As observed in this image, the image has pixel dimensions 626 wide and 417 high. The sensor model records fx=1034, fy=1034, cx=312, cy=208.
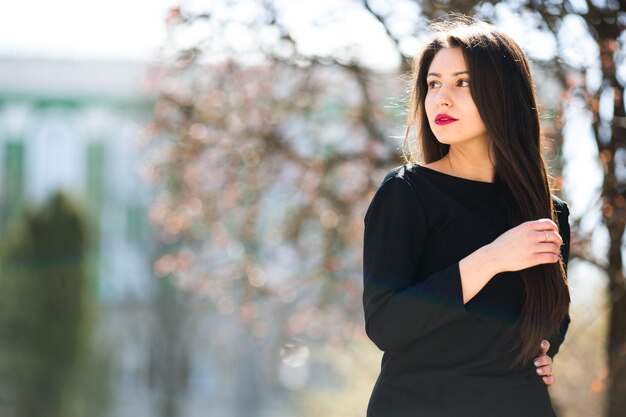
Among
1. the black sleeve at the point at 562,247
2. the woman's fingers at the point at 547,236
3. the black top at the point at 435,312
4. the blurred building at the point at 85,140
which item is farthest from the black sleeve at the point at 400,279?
the blurred building at the point at 85,140

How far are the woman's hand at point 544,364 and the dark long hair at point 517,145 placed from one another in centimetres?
2

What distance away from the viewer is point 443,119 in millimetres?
2100

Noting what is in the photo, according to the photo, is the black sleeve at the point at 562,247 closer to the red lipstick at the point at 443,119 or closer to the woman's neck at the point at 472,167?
the woman's neck at the point at 472,167

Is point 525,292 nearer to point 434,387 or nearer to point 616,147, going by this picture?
point 434,387

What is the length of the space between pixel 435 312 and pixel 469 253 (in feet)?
0.56

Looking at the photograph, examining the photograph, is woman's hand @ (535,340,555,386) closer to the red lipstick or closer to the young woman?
the young woman

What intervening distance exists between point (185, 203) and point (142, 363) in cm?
2092

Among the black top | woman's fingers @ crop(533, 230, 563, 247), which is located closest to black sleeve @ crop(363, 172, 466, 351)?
the black top

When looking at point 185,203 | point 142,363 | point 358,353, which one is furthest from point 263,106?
point 142,363

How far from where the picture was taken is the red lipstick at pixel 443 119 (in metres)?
2.09

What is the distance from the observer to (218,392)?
110 feet

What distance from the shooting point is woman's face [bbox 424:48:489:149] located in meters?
2.08

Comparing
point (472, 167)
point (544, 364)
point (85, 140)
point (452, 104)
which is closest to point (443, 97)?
point (452, 104)

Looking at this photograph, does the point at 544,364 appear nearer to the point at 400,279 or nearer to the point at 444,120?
the point at 400,279
